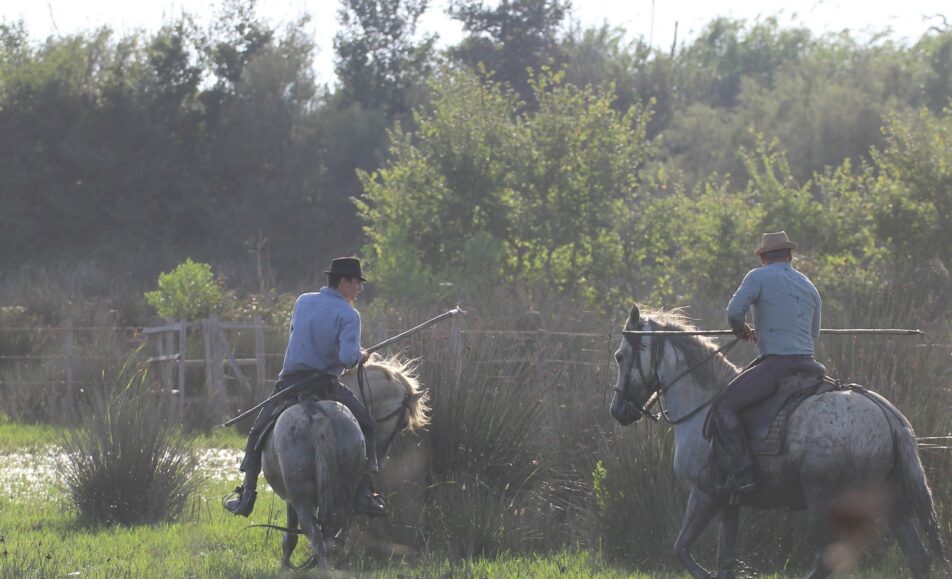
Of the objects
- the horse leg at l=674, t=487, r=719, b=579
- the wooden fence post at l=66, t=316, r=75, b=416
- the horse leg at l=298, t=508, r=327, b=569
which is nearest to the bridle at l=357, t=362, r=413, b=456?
the horse leg at l=298, t=508, r=327, b=569

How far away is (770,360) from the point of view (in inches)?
389

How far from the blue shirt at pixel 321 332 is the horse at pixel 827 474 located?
2.57m

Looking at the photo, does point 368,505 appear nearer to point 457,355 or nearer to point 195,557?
point 195,557

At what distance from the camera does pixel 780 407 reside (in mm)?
9719

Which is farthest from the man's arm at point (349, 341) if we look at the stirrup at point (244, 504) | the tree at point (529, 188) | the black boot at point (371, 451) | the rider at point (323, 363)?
the tree at point (529, 188)

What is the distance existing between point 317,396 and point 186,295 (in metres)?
18.7

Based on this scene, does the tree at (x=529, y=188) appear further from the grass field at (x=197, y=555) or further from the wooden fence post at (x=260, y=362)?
the grass field at (x=197, y=555)

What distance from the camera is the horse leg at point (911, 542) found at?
9.28 m

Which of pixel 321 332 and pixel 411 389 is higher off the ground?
pixel 321 332

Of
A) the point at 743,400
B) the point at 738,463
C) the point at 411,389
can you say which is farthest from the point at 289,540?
the point at 743,400

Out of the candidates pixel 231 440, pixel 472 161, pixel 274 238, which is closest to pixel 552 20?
pixel 274 238

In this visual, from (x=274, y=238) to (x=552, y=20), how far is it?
18.9 metres

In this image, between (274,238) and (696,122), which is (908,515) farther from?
(696,122)

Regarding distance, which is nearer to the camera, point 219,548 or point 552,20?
→ point 219,548
